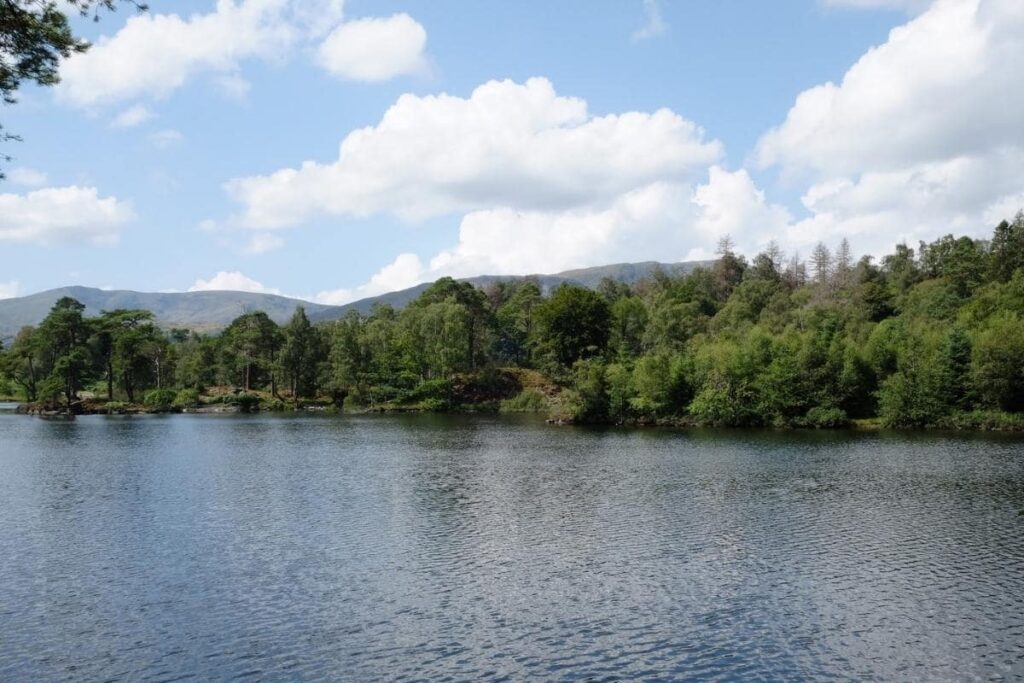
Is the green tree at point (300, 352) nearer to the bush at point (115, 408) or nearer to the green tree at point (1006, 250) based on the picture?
the bush at point (115, 408)

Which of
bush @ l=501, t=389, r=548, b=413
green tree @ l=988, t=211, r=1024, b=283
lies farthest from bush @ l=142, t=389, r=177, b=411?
green tree @ l=988, t=211, r=1024, b=283

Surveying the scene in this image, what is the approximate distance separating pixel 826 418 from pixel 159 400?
109 metres

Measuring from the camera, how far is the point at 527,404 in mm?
124875

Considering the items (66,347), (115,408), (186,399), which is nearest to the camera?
(115,408)

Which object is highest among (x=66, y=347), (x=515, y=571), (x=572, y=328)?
(x=66, y=347)

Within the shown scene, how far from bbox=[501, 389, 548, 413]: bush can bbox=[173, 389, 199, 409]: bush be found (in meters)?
56.9

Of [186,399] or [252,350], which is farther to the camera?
[252,350]

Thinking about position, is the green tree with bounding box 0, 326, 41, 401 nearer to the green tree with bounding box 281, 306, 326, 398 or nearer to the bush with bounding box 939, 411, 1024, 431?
the green tree with bounding box 281, 306, 326, 398

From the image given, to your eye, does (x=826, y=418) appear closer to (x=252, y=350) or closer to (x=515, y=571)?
(x=515, y=571)

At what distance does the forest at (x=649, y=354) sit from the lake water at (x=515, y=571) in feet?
113

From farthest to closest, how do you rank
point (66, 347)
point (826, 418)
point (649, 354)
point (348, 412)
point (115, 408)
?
point (66, 347) < point (115, 408) < point (348, 412) < point (649, 354) < point (826, 418)

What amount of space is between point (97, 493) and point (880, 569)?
134ft

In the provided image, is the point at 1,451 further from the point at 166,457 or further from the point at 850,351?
the point at 850,351

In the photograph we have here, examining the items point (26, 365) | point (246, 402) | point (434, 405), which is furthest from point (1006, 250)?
point (26, 365)
